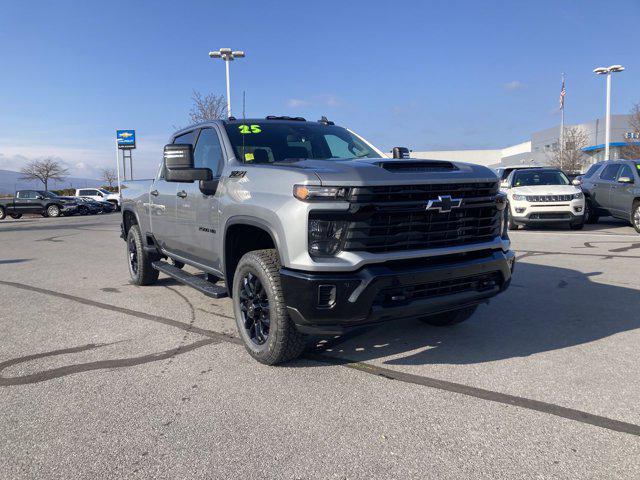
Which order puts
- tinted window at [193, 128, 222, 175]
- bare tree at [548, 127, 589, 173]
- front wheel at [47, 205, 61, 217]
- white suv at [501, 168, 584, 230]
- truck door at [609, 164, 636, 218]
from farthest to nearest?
1. bare tree at [548, 127, 589, 173]
2. front wheel at [47, 205, 61, 217]
3. white suv at [501, 168, 584, 230]
4. truck door at [609, 164, 636, 218]
5. tinted window at [193, 128, 222, 175]

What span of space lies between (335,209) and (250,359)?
4.96 feet

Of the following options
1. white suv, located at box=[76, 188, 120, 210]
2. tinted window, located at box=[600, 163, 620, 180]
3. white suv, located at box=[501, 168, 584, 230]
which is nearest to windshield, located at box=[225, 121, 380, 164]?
Answer: white suv, located at box=[501, 168, 584, 230]

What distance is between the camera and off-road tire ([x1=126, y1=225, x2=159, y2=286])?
6.87 m

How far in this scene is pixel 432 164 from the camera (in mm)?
3795

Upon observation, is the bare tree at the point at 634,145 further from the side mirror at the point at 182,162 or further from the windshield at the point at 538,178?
the side mirror at the point at 182,162

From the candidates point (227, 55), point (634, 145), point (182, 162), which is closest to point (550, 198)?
point (182, 162)

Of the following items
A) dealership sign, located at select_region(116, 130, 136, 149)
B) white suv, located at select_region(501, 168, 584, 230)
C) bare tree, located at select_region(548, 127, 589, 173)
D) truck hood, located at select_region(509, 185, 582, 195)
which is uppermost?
dealership sign, located at select_region(116, 130, 136, 149)

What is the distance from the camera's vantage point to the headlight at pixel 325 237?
11.0 ft

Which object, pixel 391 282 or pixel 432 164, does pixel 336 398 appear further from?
pixel 432 164

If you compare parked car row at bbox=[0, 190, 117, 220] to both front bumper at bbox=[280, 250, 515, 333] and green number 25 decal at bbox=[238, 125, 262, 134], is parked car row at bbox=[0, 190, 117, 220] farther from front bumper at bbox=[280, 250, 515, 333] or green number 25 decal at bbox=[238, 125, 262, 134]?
front bumper at bbox=[280, 250, 515, 333]

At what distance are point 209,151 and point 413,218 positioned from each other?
2.42 metres

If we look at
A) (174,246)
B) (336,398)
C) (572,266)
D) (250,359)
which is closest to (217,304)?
(174,246)

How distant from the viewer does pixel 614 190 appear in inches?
519

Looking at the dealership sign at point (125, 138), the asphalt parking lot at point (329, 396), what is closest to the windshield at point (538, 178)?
the asphalt parking lot at point (329, 396)
